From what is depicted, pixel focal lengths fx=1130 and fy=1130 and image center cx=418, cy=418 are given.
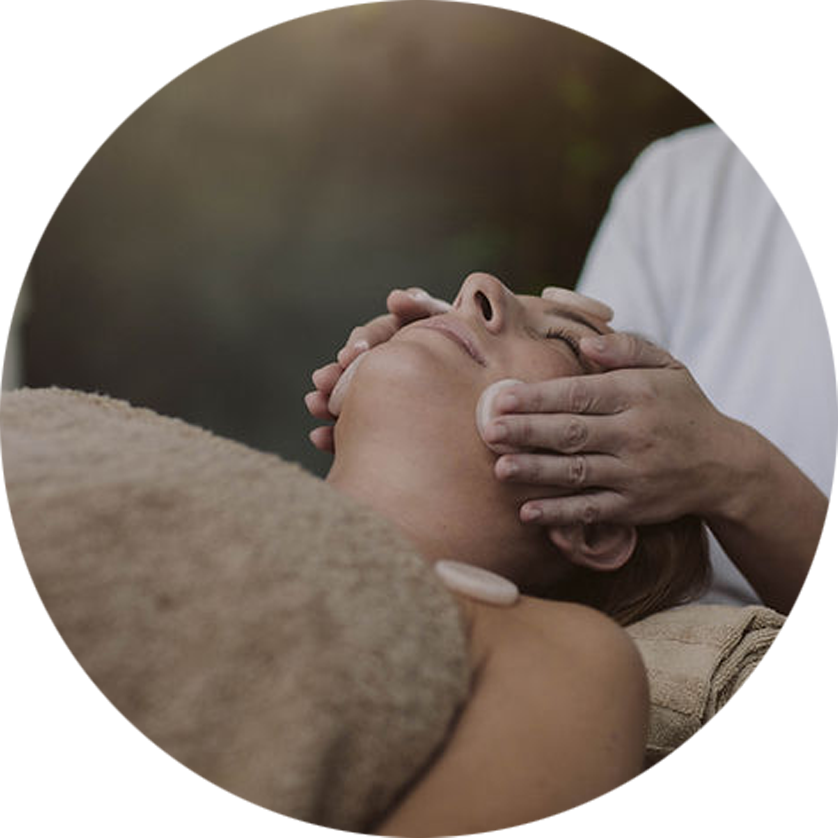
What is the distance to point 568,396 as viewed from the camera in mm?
1189

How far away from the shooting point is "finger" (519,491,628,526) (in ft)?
3.80

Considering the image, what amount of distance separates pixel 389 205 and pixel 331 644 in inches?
96.1

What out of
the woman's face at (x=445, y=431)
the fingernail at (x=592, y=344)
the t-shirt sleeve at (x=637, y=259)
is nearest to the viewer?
the woman's face at (x=445, y=431)

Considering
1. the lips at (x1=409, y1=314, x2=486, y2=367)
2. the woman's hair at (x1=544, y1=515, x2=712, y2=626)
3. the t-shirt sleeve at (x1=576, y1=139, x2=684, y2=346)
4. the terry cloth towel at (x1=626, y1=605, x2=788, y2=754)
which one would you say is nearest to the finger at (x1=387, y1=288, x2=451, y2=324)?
the lips at (x1=409, y1=314, x2=486, y2=367)

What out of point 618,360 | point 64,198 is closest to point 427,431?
point 618,360

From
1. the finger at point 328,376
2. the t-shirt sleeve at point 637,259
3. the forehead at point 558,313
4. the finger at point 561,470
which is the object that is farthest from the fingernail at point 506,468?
the t-shirt sleeve at point 637,259

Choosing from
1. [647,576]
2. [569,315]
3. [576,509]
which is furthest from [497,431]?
[647,576]

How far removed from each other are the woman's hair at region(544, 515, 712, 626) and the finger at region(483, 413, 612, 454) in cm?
16

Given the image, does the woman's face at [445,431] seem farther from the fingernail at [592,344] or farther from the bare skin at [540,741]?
the bare skin at [540,741]

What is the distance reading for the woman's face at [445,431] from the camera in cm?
112

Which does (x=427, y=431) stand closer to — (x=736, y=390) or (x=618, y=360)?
(x=618, y=360)

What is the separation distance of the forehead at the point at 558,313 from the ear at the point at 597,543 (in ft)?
0.76

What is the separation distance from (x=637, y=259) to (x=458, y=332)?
1037 mm

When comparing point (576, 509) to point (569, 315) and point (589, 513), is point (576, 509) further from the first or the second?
point (569, 315)
